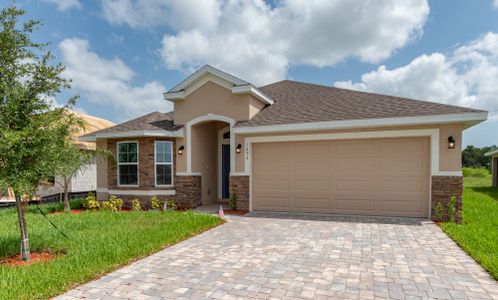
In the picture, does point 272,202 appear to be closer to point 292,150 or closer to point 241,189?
point 241,189

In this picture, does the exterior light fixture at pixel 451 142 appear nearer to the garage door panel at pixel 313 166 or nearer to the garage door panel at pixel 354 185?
the garage door panel at pixel 354 185

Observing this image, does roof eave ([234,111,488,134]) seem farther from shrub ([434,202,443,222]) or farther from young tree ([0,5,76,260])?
young tree ([0,5,76,260])

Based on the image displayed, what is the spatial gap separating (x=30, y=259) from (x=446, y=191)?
10.1 metres

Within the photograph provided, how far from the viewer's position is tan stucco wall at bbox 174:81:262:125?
10938mm

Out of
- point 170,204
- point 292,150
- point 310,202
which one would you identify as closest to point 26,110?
point 170,204

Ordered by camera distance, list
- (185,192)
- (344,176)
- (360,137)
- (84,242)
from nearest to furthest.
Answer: (84,242), (360,137), (344,176), (185,192)

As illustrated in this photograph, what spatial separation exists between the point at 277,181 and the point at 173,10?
7294 mm

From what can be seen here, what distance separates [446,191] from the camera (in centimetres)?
829

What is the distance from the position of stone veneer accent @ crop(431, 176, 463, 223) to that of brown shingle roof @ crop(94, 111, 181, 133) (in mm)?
9093

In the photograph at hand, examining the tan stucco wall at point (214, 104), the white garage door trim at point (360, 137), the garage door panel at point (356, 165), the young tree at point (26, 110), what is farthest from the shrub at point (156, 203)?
the garage door panel at point (356, 165)

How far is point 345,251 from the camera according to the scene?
5.74 meters

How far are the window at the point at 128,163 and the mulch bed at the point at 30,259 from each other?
588 centimetres

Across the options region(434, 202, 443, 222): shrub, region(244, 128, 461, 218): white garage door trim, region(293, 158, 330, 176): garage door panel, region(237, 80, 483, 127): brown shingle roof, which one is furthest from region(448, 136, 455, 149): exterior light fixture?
region(293, 158, 330, 176): garage door panel

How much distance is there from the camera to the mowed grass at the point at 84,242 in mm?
4219
